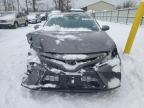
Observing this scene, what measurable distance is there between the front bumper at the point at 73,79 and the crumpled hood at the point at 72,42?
14.1 inches

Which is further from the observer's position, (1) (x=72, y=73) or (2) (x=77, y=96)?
(2) (x=77, y=96)

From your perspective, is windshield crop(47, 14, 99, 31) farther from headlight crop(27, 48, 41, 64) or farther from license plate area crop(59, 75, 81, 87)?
license plate area crop(59, 75, 81, 87)

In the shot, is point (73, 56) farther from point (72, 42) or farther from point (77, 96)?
point (77, 96)

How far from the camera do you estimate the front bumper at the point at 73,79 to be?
13.4ft

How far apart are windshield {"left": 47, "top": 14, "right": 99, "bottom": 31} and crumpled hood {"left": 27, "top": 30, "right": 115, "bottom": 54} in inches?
33.8

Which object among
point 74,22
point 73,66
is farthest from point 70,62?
point 74,22

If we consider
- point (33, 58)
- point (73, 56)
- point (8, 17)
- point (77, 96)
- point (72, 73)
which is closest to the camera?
point (72, 73)

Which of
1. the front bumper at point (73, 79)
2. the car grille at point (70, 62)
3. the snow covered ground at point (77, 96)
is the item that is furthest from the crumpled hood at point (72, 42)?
the snow covered ground at point (77, 96)

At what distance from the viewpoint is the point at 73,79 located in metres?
4.07

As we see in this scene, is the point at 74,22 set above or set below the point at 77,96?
above

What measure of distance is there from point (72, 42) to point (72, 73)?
725 millimetres

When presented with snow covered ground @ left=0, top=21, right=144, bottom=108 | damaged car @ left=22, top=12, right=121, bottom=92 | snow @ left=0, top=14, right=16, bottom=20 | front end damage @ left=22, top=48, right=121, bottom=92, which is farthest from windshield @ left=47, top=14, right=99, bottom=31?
snow @ left=0, top=14, right=16, bottom=20

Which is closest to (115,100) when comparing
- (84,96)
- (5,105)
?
(84,96)

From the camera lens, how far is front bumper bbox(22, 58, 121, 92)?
4070 millimetres
